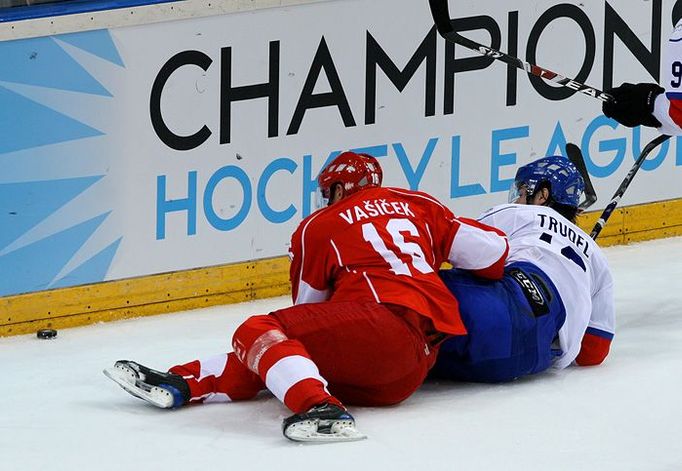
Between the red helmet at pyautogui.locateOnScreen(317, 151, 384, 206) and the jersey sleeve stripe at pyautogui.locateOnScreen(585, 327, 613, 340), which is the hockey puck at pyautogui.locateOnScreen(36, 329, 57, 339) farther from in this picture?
the jersey sleeve stripe at pyautogui.locateOnScreen(585, 327, 613, 340)

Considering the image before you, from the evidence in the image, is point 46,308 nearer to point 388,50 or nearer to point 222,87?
point 222,87

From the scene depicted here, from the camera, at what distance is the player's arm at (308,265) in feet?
17.1

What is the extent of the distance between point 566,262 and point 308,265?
0.79 metres

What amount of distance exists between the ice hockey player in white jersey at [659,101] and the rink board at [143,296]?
132 centimetres

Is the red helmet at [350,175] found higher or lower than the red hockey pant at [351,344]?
higher

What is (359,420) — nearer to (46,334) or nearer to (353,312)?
(353,312)

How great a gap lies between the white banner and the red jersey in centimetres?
118

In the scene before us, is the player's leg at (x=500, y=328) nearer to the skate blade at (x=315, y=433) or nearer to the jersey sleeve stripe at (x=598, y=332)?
the jersey sleeve stripe at (x=598, y=332)

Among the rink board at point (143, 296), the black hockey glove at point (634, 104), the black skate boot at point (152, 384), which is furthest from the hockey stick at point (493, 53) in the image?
the black skate boot at point (152, 384)

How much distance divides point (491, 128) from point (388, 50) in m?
0.56

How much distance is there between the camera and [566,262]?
217 inches

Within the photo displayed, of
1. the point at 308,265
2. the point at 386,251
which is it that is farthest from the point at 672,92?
the point at 308,265

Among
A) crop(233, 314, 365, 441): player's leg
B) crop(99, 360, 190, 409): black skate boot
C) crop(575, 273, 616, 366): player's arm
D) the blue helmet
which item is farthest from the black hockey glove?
crop(99, 360, 190, 409): black skate boot

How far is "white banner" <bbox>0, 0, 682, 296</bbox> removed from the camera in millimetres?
6137
